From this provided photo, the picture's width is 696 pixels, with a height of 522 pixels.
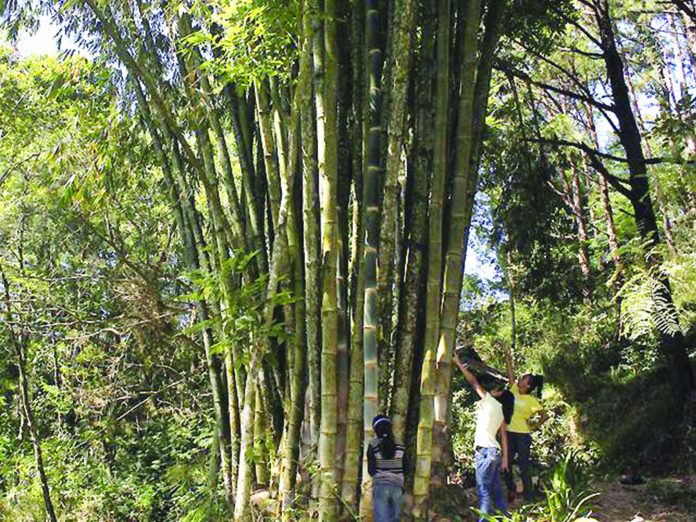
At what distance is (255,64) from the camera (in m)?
4.30

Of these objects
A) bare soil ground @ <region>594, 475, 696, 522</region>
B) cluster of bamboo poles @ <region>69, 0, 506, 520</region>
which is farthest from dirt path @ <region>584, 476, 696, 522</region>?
cluster of bamboo poles @ <region>69, 0, 506, 520</region>

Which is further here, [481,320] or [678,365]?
[481,320]

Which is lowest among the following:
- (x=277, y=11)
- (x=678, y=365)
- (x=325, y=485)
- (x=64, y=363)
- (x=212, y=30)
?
(x=325, y=485)

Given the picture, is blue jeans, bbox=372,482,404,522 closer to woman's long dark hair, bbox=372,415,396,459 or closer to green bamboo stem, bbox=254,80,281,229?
woman's long dark hair, bbox=372,415,396,459

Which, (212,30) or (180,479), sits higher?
(212,30)

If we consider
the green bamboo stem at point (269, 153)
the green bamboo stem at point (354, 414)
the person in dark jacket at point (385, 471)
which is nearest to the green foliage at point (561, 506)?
the person in dark jacket at point (385, 471)

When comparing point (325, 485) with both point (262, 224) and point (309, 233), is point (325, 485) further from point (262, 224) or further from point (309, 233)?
point (262, 224)

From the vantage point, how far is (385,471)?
3.74m

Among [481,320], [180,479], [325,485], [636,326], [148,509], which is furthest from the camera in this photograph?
[481,320]

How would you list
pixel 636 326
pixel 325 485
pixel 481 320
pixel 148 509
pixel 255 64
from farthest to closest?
1. pixel 481 320
2. pixel 148 509
3. pixel 636 326
4. pixel 255 64
5. pixel 325 485

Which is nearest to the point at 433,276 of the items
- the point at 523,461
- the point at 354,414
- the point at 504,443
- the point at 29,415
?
the point at 354,414

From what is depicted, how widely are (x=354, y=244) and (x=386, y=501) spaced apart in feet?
5.21

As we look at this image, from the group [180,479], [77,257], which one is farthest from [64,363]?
[180,479]

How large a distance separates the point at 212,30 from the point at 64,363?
17.9 feet
